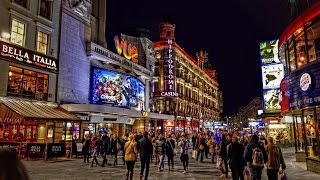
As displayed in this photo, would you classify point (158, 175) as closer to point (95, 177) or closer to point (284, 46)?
point (95, 177)

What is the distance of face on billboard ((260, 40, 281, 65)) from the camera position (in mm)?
38844

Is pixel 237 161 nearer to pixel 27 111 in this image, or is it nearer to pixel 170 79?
pixel 27 111

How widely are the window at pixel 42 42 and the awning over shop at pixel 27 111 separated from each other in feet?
14.7

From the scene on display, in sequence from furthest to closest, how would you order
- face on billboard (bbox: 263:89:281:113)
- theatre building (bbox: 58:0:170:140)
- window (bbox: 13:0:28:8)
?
face on billboard (bbox: 263:89:281:113), theatre building (bbox: 58:0:170:140), window (bbox: 13:0:28:8)

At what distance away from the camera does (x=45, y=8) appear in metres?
26.9

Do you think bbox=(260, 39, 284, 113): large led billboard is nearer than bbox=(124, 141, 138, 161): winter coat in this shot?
No

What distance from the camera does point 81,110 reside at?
A: 2839cm

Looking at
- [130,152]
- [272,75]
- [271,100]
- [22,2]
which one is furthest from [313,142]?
[22,2]

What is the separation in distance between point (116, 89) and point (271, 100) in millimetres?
19436

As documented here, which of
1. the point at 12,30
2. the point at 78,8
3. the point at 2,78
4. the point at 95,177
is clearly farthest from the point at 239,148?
the point at 78,8

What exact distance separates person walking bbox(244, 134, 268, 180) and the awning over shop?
51.3 feet

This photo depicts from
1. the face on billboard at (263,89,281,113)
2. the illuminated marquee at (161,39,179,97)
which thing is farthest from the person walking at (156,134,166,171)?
the illuminated marquee at (161,39,179,97)

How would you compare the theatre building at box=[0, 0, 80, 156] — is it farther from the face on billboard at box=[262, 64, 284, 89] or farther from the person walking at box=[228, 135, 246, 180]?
the face on billboard at box=[262, 64, 284, 89]

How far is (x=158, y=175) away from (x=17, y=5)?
1734 centimetres
